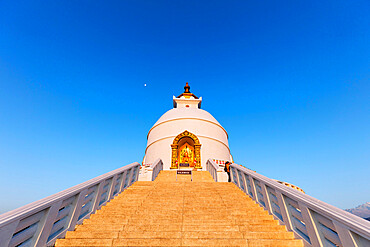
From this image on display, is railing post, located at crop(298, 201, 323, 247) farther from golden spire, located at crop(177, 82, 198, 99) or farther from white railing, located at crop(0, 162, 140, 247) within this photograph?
golden spire, located at crop(177, 82, 198, 99)

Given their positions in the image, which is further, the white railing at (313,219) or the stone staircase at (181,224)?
the stone staircase at (181,224)

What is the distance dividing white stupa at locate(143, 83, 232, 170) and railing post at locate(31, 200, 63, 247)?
50.0ft

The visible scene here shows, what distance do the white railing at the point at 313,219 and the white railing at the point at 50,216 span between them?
4.80 m

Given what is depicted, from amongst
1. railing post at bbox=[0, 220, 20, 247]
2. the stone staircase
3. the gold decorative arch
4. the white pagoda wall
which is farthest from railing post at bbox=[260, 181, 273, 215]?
the white pagoda wall

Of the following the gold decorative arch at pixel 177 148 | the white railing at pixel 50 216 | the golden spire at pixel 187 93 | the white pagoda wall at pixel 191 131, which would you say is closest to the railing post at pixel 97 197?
the white railing at pixel 50 216

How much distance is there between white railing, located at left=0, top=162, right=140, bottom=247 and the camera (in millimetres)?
2576

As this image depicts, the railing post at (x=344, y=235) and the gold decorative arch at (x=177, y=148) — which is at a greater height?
the gold decorative arch at (x=177, y=148)

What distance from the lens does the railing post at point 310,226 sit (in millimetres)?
3084

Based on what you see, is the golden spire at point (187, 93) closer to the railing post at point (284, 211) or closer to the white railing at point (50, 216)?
the white railing at point (50, 216)

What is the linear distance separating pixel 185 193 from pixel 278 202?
315 centimetres

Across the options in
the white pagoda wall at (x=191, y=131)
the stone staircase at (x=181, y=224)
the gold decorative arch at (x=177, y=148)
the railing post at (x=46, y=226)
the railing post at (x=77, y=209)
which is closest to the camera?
the railing post at (x=46, y=226)

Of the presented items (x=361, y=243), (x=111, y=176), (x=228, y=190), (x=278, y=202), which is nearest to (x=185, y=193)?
(x=228, y=190)

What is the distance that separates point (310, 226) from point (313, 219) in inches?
5.7

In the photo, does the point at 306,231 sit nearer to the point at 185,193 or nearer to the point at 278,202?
the point at 278,202
